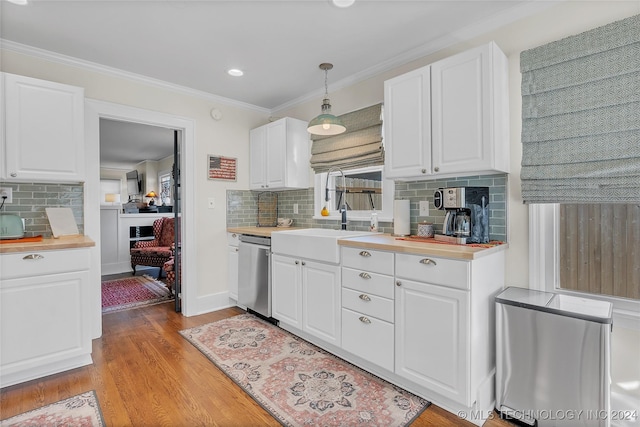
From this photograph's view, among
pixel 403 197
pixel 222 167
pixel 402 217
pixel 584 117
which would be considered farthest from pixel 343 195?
pixel 584 117

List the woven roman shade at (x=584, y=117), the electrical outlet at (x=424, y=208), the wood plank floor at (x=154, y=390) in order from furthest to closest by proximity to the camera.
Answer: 1. the electrical outlet at (x=424, y=208)
2. the wood plank floor at (x=154, y=390)
3. the woven roman shade at (x=584, y=117)

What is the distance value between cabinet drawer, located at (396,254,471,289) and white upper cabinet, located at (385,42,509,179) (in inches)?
25.5

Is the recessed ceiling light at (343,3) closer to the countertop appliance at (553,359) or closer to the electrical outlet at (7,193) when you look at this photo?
the countertop appliance at (553,359)

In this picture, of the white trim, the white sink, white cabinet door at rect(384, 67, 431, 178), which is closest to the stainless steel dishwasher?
the white sink

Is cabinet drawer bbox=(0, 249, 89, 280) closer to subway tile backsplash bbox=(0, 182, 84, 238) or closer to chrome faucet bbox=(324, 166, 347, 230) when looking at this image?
subway tile backsplash bbox=(0, 182, 84, 238)

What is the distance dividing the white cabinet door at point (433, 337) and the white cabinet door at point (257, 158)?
92.6 inches

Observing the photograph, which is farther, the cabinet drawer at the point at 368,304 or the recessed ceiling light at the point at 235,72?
the recessed ceiling light at the point at 235,72

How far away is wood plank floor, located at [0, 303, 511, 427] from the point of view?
5.98 feet

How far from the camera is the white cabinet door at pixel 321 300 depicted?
2.45m

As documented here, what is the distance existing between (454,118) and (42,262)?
294cm

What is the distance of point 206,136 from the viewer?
3.65 meters

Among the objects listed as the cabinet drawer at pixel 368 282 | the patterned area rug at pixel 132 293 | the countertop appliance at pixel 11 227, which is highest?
the countertop appliance at pixel 11 227

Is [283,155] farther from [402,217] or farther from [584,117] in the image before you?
[584,117]

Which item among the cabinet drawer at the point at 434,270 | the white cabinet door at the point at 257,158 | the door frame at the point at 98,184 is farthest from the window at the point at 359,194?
the door frame at the point at 98,184
